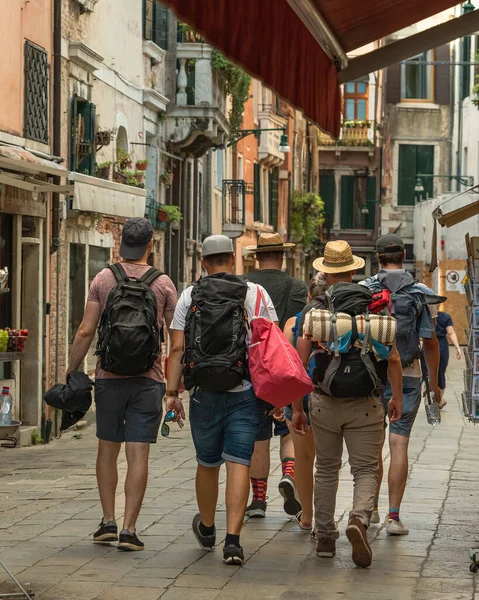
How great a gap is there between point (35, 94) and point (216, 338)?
9134mm

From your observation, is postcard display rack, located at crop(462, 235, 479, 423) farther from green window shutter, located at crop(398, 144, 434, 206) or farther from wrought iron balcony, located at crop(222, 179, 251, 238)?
green window shutter, located at crop(398, 144, 434, 206)

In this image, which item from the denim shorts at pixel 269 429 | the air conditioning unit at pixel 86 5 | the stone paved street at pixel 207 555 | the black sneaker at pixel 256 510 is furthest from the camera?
the air conditioning unit at pixel 86 5

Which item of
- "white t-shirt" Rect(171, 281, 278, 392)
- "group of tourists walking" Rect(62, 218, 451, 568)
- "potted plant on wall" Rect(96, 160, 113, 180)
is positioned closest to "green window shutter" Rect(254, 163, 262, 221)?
"potted plant on wall" Rect(96, 160, 113, 180)

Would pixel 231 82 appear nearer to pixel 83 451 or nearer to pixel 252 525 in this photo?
pixel 83 451

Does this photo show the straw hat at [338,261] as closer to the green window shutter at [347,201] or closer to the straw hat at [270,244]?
the straw hat at [270,244]

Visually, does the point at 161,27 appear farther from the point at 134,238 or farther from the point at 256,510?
the point at 134,238

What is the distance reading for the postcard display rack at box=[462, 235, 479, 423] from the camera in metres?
8.98

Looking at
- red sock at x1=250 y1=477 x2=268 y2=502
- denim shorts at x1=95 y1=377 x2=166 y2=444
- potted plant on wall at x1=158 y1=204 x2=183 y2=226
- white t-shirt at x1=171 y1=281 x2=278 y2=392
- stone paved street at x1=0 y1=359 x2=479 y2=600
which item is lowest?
stone paved street at x1=0 y1=359 x2=479 y2=600

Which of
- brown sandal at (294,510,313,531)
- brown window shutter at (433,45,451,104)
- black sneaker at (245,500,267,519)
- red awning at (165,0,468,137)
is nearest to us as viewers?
red awning at (165,0,468,137)

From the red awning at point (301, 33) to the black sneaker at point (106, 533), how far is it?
2654 millimetres

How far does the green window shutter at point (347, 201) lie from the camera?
7006 centimetres

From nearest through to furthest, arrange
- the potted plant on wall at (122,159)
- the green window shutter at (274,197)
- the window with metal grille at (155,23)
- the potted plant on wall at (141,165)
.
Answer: the potted plant on wall at (122,159) → the potted plant on wall at (141,165) → the window with metal grille at (155,23) → the green window shutter at (274,197)

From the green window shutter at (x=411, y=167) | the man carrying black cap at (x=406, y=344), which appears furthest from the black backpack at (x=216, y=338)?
the green window shutter at (x=411, y=167)

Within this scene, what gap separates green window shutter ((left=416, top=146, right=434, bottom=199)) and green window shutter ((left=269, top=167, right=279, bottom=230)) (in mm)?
15766
